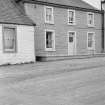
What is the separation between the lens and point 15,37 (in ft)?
55.0

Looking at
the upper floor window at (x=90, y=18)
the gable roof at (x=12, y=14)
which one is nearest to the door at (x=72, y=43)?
the upper floor window at (x=90, y=18)

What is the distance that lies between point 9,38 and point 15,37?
0.49 meters

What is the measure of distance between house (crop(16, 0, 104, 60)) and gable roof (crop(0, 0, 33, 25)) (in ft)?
2.41

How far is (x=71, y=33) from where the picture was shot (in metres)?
22.4

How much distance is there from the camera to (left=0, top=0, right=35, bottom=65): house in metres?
16.0

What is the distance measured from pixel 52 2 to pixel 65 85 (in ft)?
45.3

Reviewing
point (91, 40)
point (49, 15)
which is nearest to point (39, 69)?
point (49, 15)

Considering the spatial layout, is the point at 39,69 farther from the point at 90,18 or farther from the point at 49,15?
the point at 90,18

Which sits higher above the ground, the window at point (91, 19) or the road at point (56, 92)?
the window at point (91, 19)

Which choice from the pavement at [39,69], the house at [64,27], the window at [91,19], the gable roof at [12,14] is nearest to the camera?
the pavement at [39,69]

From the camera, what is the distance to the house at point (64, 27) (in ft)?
64.1

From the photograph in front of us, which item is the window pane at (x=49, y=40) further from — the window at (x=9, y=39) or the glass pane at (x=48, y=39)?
the window at (x=9, y=39)

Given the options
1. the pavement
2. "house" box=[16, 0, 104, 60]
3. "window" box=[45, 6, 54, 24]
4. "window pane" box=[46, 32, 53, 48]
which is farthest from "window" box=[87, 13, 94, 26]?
the pavement

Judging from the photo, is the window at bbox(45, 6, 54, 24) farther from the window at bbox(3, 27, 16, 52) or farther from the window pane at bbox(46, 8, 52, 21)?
the window at bbox(3, 27, 16, 52)
